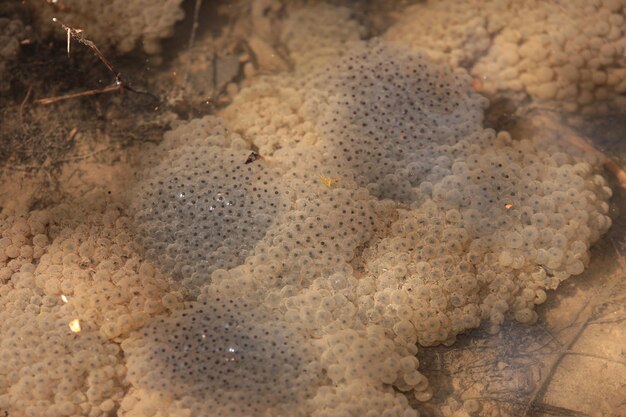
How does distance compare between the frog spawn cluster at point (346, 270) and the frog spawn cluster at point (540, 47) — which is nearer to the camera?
the frog spawn cluster at point (346, 270)

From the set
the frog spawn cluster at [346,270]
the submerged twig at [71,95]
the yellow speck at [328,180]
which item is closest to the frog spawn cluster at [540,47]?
the frog spawn cluster at [346,270]

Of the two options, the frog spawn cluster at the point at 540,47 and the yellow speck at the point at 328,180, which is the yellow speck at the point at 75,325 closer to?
the yellow speck at the point at 328,180

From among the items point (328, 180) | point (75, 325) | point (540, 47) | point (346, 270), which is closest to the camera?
point (75, 325)

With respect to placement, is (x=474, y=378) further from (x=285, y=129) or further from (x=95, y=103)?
(x=95, y=103)

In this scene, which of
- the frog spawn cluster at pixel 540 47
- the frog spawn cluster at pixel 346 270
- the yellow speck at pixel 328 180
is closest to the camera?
the frog spawn cluster at pixel 346 270

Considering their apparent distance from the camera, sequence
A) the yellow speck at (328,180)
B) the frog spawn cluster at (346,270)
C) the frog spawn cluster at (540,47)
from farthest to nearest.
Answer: the frog spawn cluster at (540,47) → the yellow speck at (328,180) → the frog spawn cluster at (346,270)

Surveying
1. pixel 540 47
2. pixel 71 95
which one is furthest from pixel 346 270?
pixel 71 95

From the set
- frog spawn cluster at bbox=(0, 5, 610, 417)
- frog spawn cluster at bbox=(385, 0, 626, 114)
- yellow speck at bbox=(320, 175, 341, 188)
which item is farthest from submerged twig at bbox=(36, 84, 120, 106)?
frog spawn cluster at bbox=(385, 0, 626, 114)

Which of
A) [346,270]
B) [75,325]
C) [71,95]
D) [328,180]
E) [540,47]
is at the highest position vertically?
[540,47]

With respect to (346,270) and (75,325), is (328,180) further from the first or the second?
(75,325)

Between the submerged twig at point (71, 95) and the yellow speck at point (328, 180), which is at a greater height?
the yellow speck at point (328, 180)

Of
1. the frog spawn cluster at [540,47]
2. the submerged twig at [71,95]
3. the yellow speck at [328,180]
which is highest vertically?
the frog spawn cluster at [540,47]
